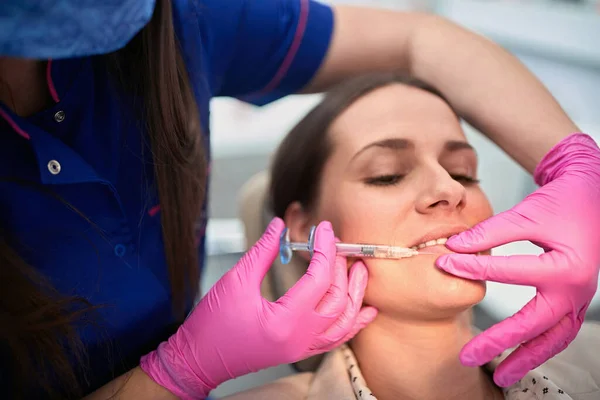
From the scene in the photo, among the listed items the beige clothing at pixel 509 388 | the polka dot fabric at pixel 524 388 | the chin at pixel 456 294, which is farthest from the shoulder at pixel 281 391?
the chin at pixel 456 294

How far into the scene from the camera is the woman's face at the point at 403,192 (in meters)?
1.01

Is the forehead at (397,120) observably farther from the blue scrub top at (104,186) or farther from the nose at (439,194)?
the blue scrub top at (104,186)

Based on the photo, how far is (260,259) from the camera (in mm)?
1023

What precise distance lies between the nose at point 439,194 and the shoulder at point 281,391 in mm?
446

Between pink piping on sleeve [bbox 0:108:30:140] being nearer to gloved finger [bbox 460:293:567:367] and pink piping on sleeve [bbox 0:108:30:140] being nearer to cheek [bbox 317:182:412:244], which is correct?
cheek [bbox 317:182:412:244]

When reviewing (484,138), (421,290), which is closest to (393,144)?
(421,290)

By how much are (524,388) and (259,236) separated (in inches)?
29.2

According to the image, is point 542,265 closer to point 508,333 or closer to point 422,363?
point 508,333

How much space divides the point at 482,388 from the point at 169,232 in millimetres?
664

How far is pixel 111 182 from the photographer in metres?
1.01

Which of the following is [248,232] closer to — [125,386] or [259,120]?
[125,386]

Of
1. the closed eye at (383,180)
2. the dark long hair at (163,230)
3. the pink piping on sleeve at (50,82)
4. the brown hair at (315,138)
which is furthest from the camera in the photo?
the brown hair at (315,138)

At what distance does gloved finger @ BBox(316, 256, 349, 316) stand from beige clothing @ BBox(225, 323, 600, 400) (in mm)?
168

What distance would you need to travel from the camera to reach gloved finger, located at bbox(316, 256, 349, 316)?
1.01m
